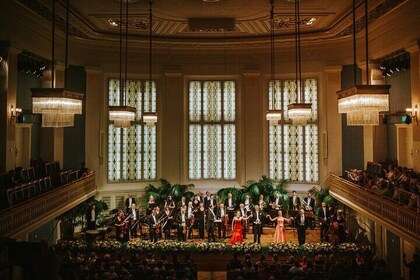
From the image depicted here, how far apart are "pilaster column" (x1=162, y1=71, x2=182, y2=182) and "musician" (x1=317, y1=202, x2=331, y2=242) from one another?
7.87m

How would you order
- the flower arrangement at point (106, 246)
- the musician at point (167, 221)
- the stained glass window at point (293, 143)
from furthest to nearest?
the stained glass window at point (293, 143) → the musician at point (167, 221) → the flower arrangement at point (106, 246)

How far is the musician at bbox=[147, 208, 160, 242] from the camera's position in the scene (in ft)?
57.7

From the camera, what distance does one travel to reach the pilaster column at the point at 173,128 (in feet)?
77.0

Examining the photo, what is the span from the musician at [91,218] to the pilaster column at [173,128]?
17.0ft

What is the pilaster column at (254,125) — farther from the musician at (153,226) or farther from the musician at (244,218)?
the musician at (153,226)

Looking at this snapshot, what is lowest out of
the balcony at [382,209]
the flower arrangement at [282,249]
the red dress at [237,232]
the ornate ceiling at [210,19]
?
the flower arrangement at [282,249]

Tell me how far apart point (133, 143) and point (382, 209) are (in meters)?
13.8

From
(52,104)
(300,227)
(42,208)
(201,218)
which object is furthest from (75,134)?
(52,104)

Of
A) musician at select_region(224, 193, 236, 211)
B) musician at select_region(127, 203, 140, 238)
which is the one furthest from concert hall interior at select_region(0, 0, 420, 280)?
musician at select_region(224, 193, 236, 211)

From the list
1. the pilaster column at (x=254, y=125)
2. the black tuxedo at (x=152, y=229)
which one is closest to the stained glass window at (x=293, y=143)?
the pilaster column at (x=254, y=125)

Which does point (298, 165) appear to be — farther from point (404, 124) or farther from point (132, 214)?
point (132, 214)

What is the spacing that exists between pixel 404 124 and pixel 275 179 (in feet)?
24.6

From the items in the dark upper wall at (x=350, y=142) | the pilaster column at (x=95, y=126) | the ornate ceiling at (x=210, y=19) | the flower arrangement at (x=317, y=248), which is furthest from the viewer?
the pilaster column at (x=95, y=126)

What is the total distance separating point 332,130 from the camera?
21922 mm
